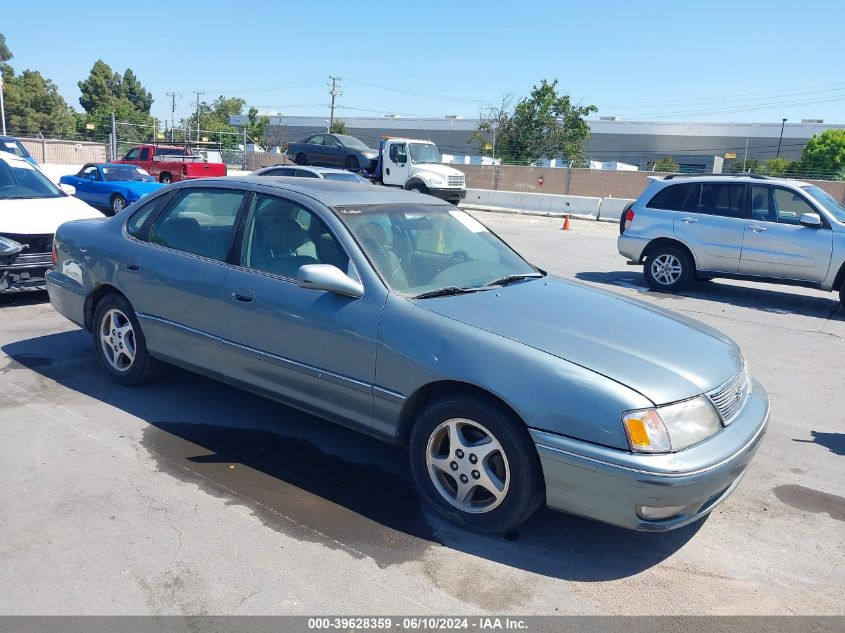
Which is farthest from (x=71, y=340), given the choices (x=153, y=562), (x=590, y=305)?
(x=590, y=305)

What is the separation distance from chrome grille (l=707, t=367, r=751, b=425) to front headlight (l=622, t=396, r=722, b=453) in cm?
17

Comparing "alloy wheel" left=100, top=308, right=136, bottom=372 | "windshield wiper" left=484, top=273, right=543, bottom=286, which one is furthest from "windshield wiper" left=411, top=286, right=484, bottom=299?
"alloy wheel" left=100, top=308, right=136, bottom=372

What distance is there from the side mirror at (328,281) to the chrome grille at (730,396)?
6.27 ft

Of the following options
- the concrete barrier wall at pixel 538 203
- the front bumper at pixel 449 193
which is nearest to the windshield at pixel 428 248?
the front bumper at pixel 449 193

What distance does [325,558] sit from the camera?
3438 mm

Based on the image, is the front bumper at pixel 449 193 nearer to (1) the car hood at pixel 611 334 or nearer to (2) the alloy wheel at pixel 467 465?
(1) the car hood at pixel 611 334

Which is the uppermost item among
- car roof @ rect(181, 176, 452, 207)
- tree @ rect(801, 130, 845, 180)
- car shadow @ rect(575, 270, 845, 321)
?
tree @ rect(801, 130, 845, 180)

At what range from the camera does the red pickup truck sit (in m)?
24.2

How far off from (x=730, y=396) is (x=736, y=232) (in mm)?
7340

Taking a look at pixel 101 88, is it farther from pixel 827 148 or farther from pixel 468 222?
pixel 468 222

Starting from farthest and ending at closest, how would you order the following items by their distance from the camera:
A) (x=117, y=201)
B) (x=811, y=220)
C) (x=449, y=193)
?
(x=449, y=193) < (x=117, y=201) < (x=811, y=220)

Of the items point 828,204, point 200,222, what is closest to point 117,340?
point 200,222

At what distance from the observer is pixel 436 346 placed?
3.74 meters

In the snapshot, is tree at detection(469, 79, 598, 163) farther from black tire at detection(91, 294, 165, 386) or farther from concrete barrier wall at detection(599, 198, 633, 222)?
black tire at detection(91, 294, 165, 386)
